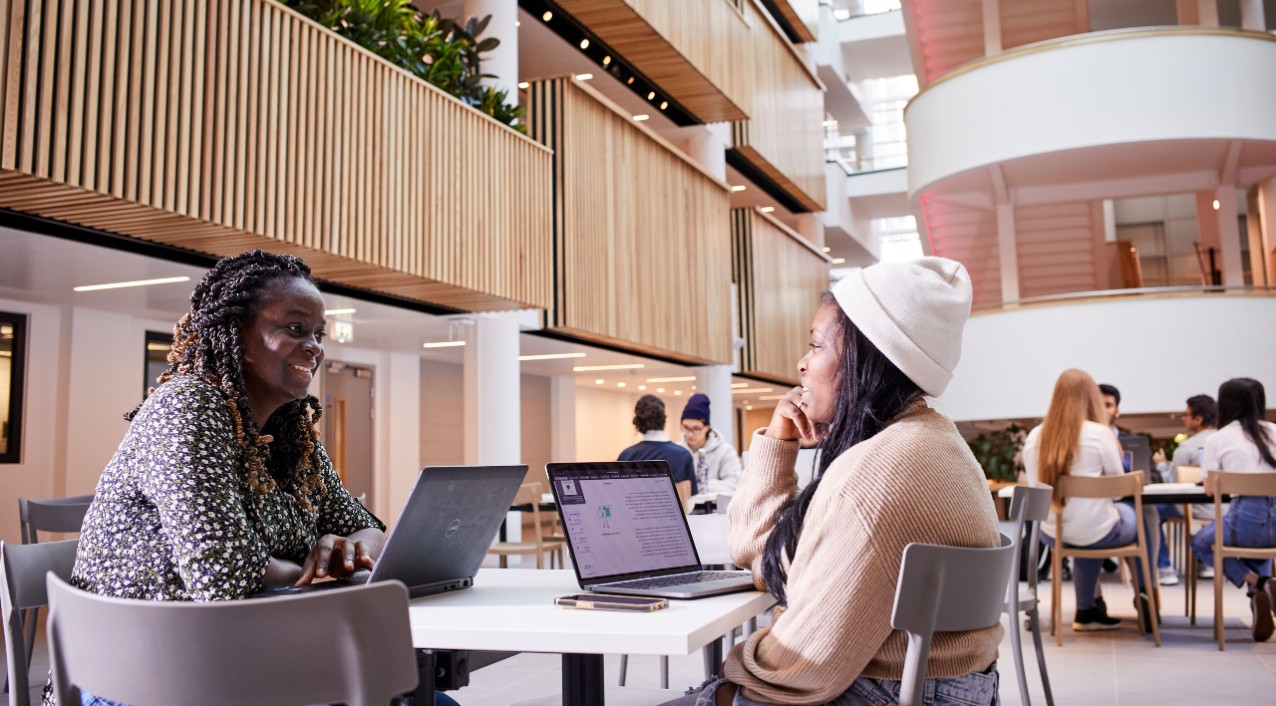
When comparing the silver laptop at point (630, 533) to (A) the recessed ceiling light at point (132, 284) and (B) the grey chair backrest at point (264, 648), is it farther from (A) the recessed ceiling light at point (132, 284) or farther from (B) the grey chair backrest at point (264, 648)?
(A) the recessed ceiling light at point (132, 284)

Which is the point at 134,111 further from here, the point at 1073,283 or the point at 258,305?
the point at 1073,283

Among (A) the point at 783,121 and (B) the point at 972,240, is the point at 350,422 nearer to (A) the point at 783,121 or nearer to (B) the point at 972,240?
(A) the point at 783,121

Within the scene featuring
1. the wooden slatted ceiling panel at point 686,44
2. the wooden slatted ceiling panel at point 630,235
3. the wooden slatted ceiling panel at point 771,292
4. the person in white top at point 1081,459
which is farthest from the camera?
the wooden slatted ceiling panel at point 771,292

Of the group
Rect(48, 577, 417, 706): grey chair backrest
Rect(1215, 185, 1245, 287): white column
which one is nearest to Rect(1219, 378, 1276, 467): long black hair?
Rect(48, 577, 417, 706): grey chair backrest

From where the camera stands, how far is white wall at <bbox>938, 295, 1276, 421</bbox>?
420 inches

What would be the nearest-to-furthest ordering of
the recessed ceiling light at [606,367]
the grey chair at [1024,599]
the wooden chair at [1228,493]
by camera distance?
the grey chair at [1024,599], the wooden chair at [1228,493], the recessed ceiling light at [606,367]

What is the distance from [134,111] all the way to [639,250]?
609cm

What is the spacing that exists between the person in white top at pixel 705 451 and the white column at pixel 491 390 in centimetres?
171

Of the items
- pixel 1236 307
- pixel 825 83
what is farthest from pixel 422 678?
pixel 825 83

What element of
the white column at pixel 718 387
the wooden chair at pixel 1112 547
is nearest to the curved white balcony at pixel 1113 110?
the white column at pixel 718 387

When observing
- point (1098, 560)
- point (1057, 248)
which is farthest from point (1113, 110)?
point (1098, 560)

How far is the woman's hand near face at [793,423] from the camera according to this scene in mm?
2064

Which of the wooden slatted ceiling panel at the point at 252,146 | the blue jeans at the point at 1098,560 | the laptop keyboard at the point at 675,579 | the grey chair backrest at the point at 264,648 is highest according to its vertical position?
the wooden slatted ceiling panel at the point at 252,146

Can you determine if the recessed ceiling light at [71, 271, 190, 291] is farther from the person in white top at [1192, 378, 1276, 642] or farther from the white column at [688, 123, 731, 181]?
the white column at [688, 123, 731, 181]
